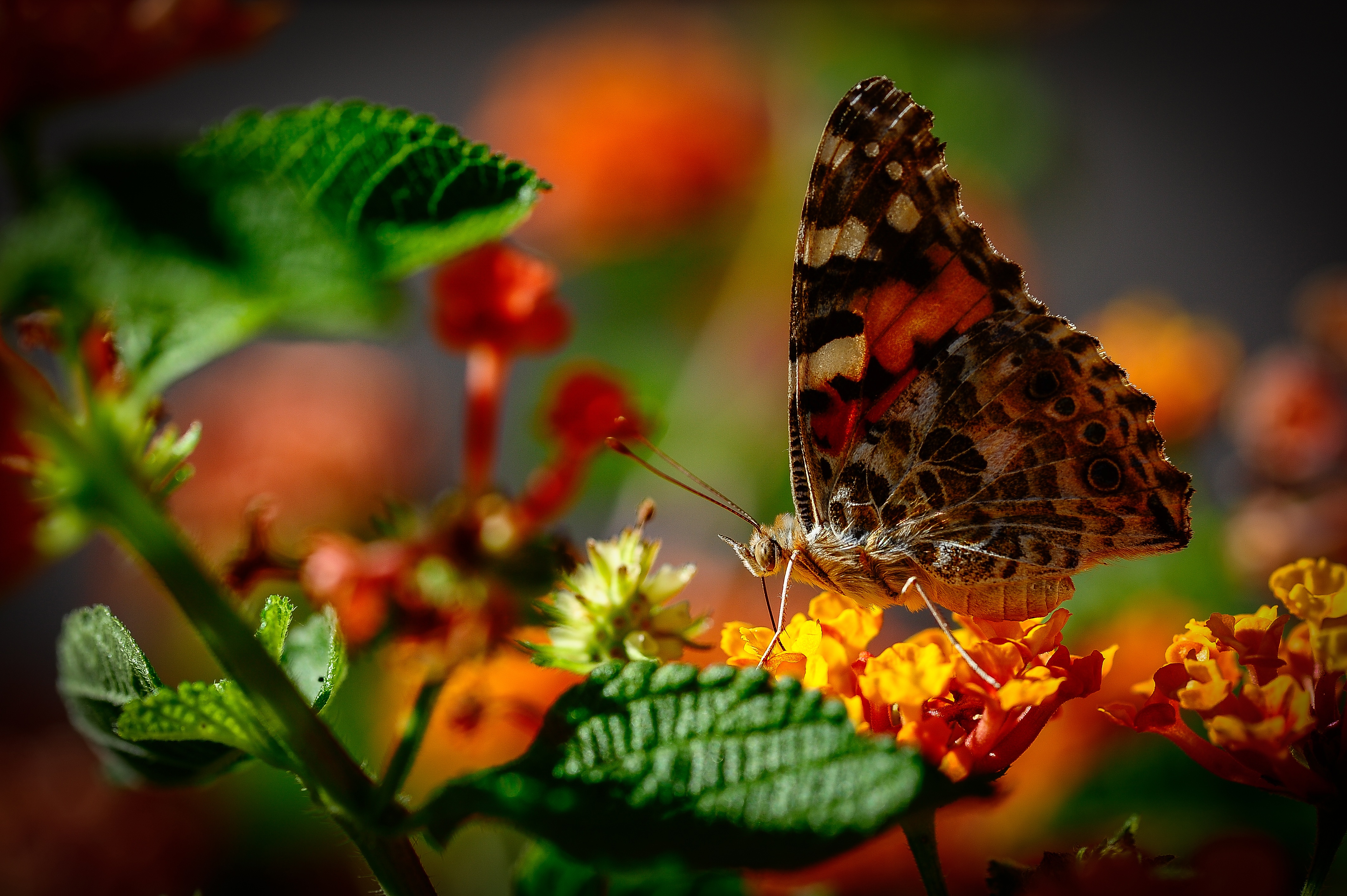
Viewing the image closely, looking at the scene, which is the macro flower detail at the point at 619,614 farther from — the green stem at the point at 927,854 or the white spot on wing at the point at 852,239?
the white spot on wing at the point at 852,239

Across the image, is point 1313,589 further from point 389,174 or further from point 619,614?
point 389,174

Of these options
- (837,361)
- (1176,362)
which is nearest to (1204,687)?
(837,361)

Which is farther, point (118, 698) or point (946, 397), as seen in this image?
point (946, 397)

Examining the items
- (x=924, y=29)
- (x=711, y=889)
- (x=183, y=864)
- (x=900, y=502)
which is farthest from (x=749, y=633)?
(x=924, y=29)

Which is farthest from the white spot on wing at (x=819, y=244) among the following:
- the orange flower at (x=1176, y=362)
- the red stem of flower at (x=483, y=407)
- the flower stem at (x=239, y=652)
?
the orange flower at (x=1176, y=362)

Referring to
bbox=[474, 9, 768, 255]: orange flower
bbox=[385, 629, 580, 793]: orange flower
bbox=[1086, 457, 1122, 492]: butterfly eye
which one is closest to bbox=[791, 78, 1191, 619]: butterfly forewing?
bbox=[1086, 457, 1122, 492]: butterfly eye

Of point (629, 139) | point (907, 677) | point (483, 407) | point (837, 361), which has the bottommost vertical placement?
point (907, 677)
